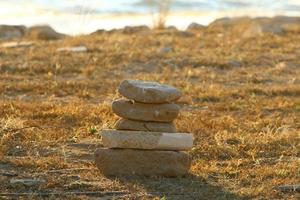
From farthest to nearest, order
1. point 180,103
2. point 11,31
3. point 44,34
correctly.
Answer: point 11,31 → point 44,34 → point 180,103

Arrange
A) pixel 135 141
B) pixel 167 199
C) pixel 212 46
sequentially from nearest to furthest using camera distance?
pixel 167 199
pixel 135 141
pixel 212 46

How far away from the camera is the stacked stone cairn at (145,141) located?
6.51m

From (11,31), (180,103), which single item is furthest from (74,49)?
(11,31)

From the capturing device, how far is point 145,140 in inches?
256

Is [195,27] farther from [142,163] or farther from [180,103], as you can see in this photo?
[142,163]

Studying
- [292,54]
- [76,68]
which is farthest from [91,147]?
[292,54]

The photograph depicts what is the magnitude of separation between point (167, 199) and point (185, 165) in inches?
25.0

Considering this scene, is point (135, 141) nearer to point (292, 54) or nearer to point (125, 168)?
point (125, 168)

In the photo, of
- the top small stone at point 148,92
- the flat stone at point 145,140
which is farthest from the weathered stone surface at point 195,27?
the flat stone at point 145,140

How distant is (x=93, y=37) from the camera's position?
17.4 m

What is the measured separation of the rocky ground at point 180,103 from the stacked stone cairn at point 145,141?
0.38ft

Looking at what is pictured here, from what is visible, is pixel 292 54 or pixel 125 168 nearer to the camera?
pixel 125 168

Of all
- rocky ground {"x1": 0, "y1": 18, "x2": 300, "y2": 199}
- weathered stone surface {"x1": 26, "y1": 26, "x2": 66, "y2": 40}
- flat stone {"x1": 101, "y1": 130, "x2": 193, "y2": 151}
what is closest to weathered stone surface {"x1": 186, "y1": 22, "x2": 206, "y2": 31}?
rocky ground {"x1": 0, "y1": 18, "x2": 300, "y2": 199}

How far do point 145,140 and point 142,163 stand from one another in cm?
18
